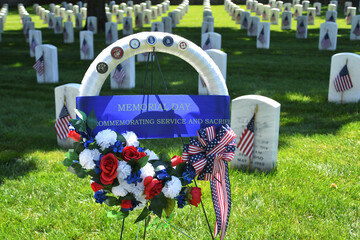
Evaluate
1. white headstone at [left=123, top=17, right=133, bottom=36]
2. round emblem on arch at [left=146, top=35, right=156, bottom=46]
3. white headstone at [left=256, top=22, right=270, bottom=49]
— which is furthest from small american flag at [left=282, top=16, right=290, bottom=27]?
round emblem on arch at [left=146, top=35, right=156, bottom=46]

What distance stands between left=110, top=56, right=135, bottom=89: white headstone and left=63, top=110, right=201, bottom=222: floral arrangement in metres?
6.23

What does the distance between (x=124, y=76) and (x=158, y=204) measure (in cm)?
654

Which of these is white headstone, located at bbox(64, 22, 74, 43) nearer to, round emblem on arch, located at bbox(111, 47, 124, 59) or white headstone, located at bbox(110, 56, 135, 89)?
white headstone, located at bbox(110, 56, 135, 89)

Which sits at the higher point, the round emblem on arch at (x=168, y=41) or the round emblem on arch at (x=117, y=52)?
the round emblem on arch at (x=168, y=41)

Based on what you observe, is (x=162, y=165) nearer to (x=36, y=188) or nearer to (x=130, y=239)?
(x=130, y=239)

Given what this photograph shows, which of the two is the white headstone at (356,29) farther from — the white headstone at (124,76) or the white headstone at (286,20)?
the white headstone at (124,76)

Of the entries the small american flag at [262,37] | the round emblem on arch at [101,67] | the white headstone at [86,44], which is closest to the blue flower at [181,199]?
the round emblem on arch at [101,67]

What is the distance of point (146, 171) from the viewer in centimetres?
240

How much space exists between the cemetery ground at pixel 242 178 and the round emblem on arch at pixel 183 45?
0.78 meters

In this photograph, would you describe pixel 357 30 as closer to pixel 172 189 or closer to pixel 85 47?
pixel 85 47

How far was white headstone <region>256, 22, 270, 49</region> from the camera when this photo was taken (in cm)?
1311

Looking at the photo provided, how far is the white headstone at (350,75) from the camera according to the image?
700cm

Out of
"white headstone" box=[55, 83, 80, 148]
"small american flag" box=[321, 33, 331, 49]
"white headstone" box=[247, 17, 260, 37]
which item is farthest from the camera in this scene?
"white headstone" box=[247, 17, 260, 37]

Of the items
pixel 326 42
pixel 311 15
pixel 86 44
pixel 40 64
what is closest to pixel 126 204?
pixel 40 64
